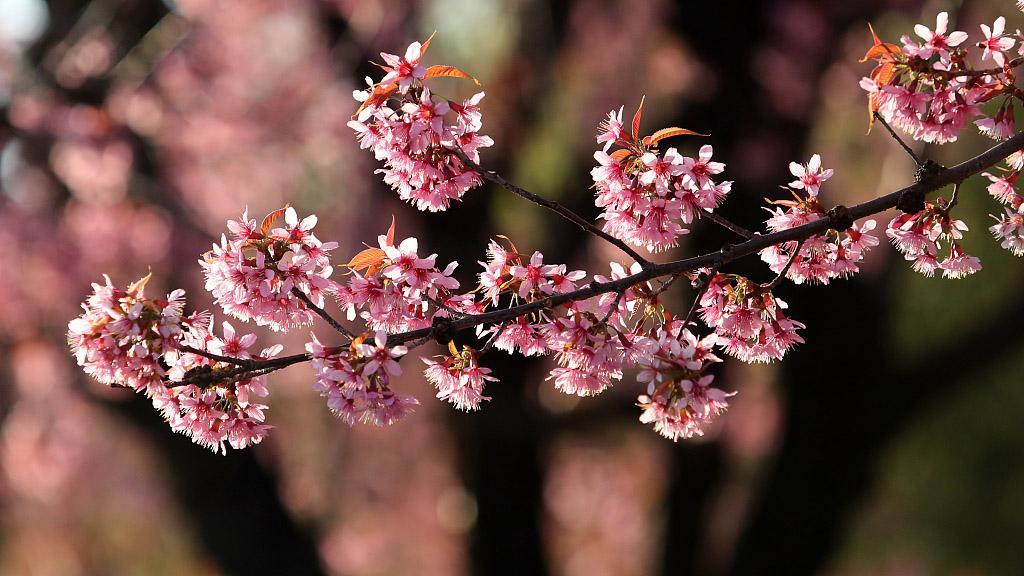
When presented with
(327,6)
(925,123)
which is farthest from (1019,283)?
(327,6)

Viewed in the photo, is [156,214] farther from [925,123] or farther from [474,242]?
[925,123]

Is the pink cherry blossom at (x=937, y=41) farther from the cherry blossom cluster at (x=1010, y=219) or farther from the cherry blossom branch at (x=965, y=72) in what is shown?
the cherry blossom cluster at (x=1010, y=219)

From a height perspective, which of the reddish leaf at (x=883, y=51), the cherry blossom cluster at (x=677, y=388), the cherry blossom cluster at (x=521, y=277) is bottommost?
the cherry blossom cluster at (x=677, y=388)

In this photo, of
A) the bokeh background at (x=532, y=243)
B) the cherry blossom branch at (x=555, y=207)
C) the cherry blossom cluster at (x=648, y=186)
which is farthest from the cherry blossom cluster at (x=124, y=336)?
the bokeh background at (x=532, y=243)

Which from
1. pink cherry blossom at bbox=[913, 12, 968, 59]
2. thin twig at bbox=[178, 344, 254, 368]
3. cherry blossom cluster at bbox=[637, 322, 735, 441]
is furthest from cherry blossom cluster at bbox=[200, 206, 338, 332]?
pink cherry blossom at bbox=[913, 12, 968, 59]

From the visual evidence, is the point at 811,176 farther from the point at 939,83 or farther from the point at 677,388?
the point at 677,388

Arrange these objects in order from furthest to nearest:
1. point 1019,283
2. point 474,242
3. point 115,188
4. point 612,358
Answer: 1. point 115,188
2. point 474,242
3. point 1019,283
4. point 612,358
